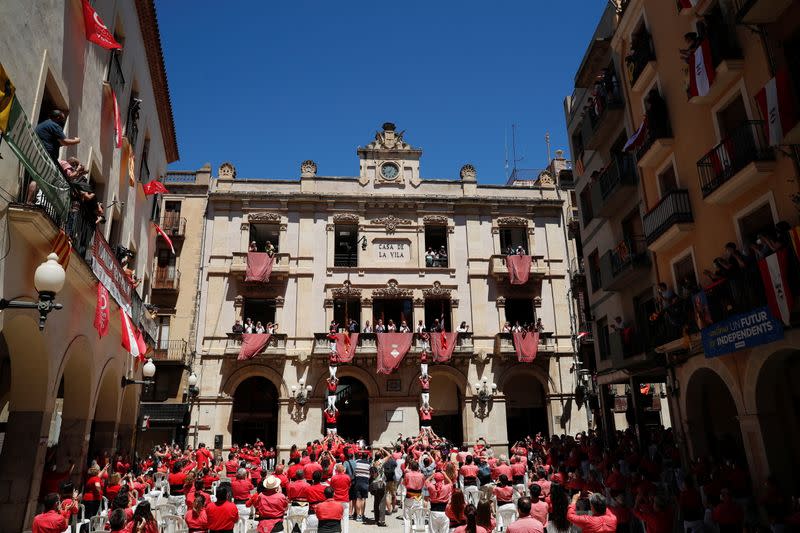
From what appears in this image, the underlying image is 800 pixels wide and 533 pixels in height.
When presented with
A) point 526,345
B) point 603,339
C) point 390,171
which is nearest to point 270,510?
point 603,339

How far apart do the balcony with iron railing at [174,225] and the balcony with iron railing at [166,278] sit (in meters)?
1.91

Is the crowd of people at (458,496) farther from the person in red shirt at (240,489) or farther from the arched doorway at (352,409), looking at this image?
the arched doorway at (352,409)

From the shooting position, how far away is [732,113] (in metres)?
14.6

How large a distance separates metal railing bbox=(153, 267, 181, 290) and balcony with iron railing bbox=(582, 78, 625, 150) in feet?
75.5

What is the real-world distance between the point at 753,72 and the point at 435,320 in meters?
21.8

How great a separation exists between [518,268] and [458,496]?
79.8 feet

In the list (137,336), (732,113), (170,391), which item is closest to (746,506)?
(732,113)

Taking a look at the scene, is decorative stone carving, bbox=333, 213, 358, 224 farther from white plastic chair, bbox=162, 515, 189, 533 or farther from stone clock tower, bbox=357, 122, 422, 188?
white plastic chair, bbox=162, 515, 189, 533

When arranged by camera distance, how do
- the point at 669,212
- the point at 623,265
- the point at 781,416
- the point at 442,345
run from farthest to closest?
the point at 442,345
the point at 623,265
the point at 669,212
the point at 781,416

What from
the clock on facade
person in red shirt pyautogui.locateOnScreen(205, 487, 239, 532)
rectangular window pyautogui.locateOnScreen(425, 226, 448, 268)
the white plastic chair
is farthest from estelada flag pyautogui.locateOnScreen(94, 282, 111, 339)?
the clock on facade

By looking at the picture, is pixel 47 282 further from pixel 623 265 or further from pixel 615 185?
pixel 615 185

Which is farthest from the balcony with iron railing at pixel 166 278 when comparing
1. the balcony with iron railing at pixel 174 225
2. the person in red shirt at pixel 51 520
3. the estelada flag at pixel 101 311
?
the person in red shirt at pixel 51 520

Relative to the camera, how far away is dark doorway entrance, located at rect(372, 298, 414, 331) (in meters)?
32.7

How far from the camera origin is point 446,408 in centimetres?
3216
